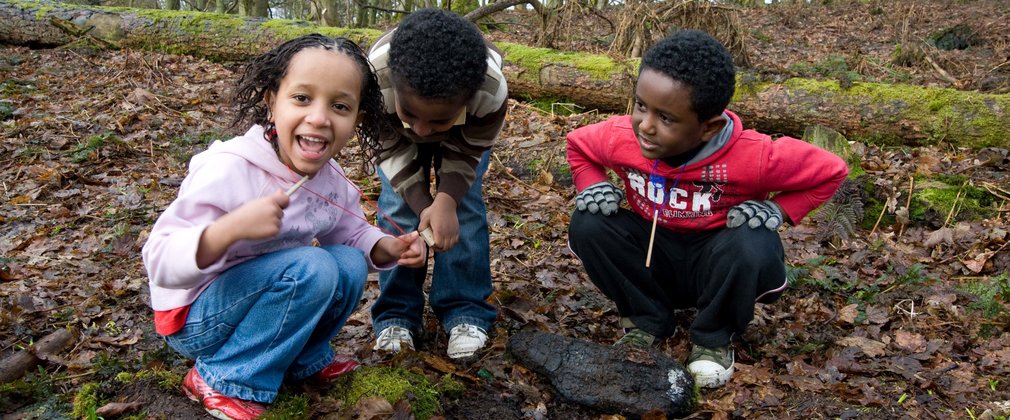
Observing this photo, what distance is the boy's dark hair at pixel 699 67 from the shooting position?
110 inches

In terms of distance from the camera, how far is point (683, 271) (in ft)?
10.9

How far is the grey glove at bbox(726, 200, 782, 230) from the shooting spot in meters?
2.99

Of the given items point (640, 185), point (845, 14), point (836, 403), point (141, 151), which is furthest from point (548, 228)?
point (845, 14)

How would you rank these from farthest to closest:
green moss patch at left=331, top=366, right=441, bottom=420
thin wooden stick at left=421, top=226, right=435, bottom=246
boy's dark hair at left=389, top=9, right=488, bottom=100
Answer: thin wooden stick at left=421, top=226, right=435, bottom=246 < green moss patch at left=331, top=366, right=441, bottom=420 < boy's dark hair at left=389, top=9, right=488, bottom=100

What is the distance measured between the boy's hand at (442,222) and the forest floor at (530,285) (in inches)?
21.6

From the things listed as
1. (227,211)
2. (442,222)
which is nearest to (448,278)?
(442,222)

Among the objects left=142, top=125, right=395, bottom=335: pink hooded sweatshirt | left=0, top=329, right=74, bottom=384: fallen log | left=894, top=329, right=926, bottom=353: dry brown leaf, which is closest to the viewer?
left=142, top=125, right=395, bottom=335: pink hooded sweatshirt

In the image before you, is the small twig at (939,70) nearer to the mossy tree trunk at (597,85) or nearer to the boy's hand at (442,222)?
the mossy tree trunk at (597,85)

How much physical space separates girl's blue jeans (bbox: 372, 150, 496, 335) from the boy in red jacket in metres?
0.49

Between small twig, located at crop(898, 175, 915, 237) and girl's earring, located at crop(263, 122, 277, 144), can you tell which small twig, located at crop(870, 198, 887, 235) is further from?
girl's earring, located at crop(263, 122, 277, 144)

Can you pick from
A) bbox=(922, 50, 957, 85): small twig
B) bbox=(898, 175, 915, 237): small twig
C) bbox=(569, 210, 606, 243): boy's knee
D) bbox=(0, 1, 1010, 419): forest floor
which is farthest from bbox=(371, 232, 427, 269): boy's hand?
bbox=(922, 50, 957, 85): small twig

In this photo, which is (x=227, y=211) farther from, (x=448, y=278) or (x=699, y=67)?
(x=699, y=67)

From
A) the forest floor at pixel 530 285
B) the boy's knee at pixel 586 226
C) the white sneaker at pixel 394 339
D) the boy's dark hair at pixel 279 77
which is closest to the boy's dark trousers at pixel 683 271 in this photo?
the boy's knee at pixel 586 226

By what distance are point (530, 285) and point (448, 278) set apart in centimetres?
87
